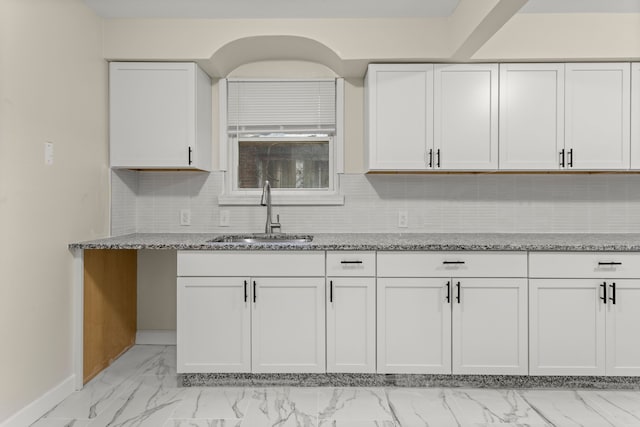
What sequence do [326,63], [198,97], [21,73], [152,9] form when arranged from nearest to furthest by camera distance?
1. [21,73]
2. [152,9]
3. [198,97]
4. [326,63]

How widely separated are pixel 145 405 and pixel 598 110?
333cm

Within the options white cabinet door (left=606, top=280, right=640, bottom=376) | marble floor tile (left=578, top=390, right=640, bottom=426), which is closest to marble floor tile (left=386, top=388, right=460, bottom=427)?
marble floor tile (left=578, top=390, right=640, bottom=426)

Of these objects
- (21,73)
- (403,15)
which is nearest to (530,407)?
(403,15)

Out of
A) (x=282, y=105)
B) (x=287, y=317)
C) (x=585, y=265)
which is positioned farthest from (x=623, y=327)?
(x=282, y=105)

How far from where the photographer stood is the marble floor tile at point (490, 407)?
7.07ft

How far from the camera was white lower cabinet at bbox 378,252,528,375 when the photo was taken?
249cm

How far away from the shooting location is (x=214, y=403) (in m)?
2.35

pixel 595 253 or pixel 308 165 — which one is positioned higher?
pixel 308 165

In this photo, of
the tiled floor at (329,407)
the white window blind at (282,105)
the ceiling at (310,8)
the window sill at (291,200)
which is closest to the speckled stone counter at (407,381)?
the tiled floor at (329,407)

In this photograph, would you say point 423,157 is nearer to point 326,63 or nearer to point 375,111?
point 375,111

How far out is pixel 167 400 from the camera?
2387mm

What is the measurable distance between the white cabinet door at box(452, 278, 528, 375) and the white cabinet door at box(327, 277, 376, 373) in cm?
49

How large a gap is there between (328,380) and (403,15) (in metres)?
2.35

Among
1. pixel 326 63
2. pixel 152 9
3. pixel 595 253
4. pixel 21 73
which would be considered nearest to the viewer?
pixel 21 73
